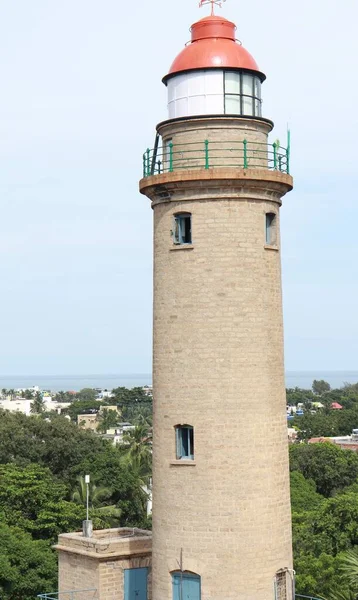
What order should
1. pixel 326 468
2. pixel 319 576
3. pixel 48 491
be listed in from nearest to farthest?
pixel 319 576
pixel 48 491
pixel 326 468

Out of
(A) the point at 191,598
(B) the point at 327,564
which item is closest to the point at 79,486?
(B) the point at 327,564

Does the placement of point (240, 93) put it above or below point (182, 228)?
above

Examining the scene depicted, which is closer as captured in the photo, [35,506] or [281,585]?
[281,585]

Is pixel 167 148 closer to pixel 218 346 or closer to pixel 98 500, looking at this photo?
pixel 218 346

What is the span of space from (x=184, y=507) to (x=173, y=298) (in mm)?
4928

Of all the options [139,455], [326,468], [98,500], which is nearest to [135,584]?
[98,500]

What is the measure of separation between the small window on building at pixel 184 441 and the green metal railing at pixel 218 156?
6204mm

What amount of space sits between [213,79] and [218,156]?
1.83 m

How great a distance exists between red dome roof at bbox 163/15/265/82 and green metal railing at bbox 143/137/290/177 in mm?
1773

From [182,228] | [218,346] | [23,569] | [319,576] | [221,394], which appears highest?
[182,228]

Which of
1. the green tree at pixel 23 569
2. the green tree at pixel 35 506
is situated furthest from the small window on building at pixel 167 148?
the green tree at pixel 35 506

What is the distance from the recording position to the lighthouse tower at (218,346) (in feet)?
68.5

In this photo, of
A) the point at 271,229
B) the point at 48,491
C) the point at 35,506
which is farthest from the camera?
the point at 48,491

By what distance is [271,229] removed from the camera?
73.3 feet
